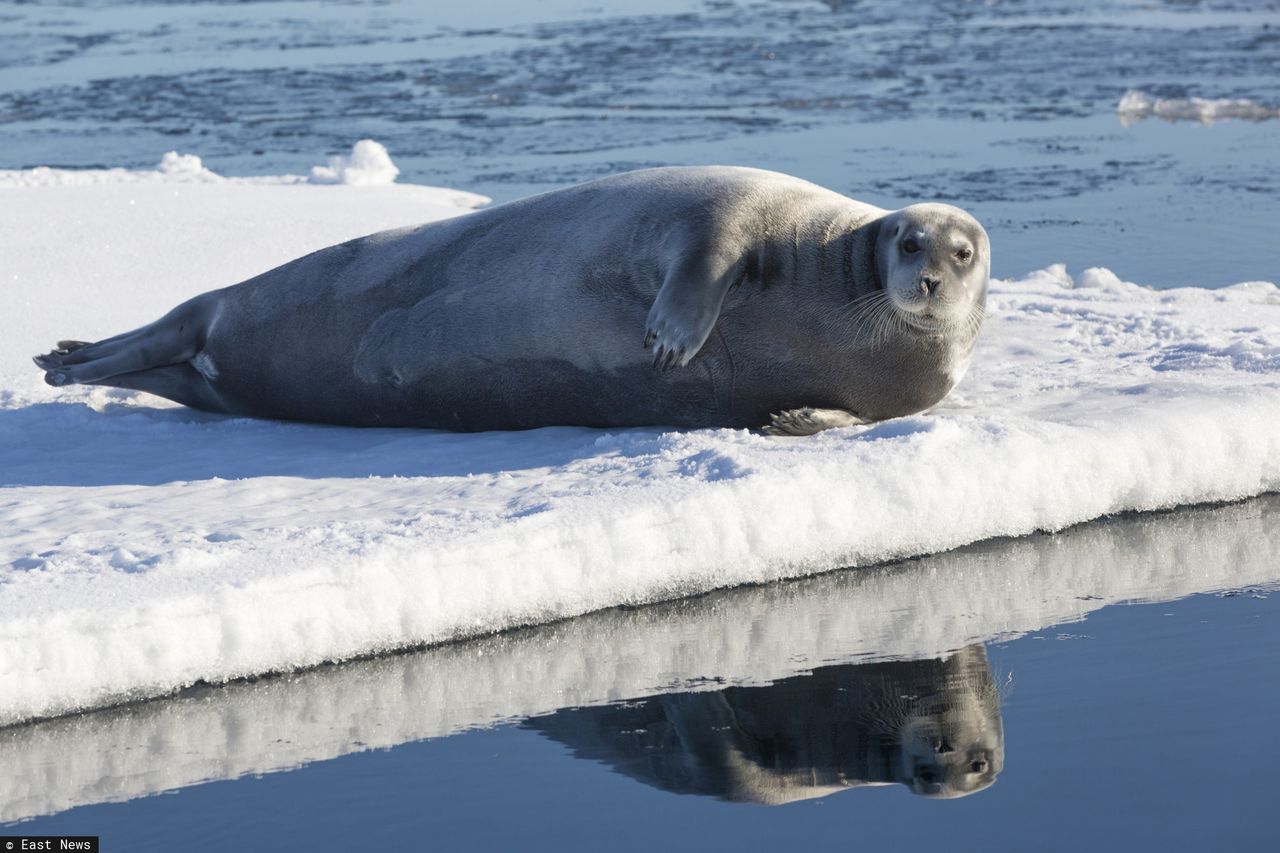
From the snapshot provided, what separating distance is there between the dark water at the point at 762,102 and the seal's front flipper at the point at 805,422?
352 cm

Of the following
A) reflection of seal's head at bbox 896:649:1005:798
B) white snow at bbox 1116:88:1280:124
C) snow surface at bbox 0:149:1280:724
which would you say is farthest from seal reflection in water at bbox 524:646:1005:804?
white snow at bbox 1116:88:1280:124

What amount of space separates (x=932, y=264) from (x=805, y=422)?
613 mm

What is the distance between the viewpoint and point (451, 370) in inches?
230

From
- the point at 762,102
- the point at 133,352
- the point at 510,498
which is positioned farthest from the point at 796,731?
the point at 762,102

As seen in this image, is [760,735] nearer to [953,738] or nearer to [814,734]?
[814,734]

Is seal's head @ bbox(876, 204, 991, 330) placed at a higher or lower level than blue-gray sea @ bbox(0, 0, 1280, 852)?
higher

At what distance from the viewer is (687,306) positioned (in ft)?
17.3

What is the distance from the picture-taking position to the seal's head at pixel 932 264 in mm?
5238

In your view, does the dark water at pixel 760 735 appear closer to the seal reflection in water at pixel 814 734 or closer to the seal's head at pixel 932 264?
the seal reflection in water at pixel 814 734

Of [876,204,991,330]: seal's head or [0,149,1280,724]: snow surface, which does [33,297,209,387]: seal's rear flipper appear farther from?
[876,204,991,330]: seal's head

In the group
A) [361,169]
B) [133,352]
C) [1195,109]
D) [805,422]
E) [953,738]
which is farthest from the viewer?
[1195,109]

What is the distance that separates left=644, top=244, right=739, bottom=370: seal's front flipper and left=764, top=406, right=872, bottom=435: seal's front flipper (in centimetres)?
35

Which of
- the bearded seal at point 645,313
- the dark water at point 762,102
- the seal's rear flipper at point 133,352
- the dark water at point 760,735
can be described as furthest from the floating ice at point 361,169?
the dark water at point 760,735

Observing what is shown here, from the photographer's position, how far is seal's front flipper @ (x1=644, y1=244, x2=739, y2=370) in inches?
205
